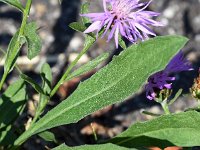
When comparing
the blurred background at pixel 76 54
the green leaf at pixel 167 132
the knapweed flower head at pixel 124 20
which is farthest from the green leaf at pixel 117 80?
the blurred background at pixel 76 54

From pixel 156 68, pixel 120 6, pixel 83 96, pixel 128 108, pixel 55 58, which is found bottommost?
pixel 128 108

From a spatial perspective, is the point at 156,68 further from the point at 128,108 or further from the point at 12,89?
the point at 128,108

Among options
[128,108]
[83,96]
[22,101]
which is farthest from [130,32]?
[128,108]

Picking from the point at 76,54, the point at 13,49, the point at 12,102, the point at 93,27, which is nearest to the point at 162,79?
the point at 93,27

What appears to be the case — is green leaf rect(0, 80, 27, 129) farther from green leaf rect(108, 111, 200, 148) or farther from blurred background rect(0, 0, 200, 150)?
green leaf rect(108, 111, 200, 148)

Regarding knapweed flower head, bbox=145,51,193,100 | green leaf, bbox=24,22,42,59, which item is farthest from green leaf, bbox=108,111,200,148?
green leaf, bbox=24,22,42,59

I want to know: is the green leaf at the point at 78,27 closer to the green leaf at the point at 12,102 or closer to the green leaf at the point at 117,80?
the green leaf at the point at 117,80

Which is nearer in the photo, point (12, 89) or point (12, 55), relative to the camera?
point (12, 55)
